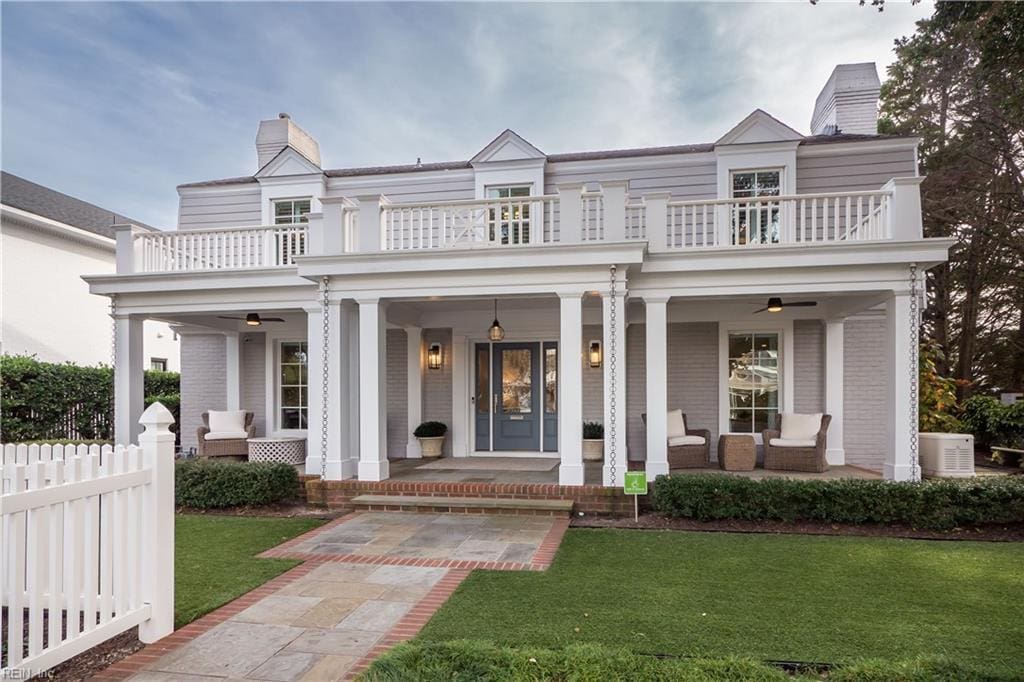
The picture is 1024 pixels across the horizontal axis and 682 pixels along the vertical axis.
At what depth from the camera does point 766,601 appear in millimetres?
4168

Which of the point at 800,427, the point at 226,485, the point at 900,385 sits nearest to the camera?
the point at 900,385

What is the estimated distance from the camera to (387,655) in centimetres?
320

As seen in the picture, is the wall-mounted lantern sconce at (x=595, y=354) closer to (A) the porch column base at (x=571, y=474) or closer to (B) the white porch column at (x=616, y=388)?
(B) the white porch column at (x=616, y=388)

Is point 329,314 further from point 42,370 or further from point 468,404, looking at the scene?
point 42,370

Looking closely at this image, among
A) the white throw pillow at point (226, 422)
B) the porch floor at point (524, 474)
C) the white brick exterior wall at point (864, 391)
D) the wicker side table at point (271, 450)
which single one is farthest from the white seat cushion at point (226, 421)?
the white brick exterior wall at point (864, 391)

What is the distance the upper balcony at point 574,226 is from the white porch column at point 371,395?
3.18 ft

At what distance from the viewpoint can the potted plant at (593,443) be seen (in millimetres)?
9754

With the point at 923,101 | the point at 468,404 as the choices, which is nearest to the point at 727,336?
the point at 468,404

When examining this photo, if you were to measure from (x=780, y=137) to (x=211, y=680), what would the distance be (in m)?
10.6

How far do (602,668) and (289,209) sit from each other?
1077cm

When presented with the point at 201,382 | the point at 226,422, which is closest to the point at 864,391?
the point at 226,422

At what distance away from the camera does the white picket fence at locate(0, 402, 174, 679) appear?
287cm

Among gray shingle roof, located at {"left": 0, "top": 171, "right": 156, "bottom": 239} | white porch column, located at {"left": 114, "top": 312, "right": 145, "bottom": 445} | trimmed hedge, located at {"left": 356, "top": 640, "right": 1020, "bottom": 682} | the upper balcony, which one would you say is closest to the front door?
the upper balcony

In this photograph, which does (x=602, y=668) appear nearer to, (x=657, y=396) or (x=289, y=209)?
(x=657, y=396)
